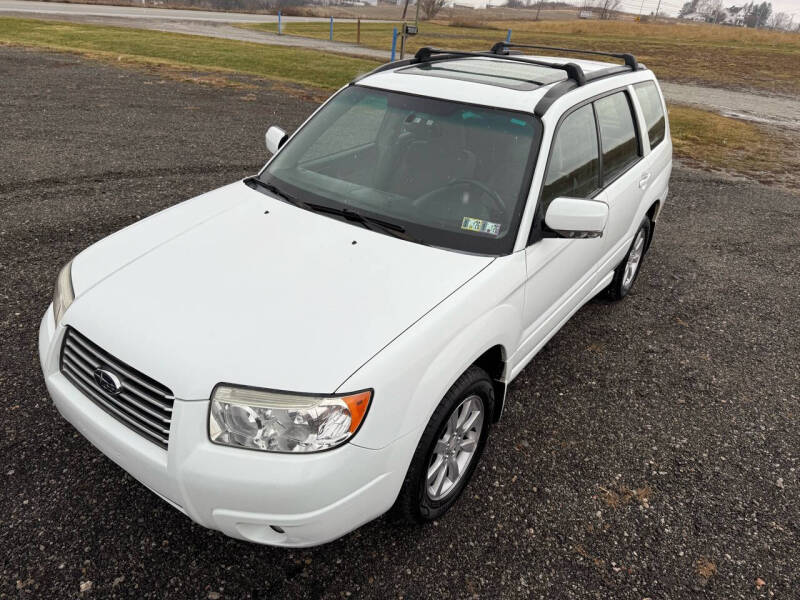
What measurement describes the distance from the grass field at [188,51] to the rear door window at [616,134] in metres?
11.2

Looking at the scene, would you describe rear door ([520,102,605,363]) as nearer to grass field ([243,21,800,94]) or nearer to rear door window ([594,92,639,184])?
rear door window ([594,92,639,184])

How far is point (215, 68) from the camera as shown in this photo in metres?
15.2

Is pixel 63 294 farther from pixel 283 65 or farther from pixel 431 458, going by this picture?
pixel 283 65

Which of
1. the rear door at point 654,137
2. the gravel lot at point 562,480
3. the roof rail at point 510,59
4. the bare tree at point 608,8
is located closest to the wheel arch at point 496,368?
the gravel lot at point 562,480

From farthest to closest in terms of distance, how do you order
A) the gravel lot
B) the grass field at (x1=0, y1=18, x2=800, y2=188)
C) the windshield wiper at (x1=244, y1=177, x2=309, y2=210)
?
the grass field at (x1=0, y1=18, x2=800, y2=188) < the windshield wiper at (x1=244, y1=177, x2=309, y2=210) < the gravel lot

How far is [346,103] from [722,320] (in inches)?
144

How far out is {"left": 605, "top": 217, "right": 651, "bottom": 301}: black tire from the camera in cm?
465

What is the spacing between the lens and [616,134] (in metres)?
3.88

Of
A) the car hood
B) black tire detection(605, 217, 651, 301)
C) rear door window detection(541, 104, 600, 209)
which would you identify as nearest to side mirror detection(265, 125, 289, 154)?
the car hood

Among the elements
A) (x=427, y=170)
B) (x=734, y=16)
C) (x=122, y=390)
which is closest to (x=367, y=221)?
(x=427, y=170)

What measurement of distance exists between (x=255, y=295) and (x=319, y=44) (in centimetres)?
2627

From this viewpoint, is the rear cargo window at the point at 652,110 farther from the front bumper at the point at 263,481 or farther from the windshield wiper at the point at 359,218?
the front bumper at the point at 263,481

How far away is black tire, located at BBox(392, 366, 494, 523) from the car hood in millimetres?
412

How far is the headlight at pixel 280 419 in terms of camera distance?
6.40 ft
